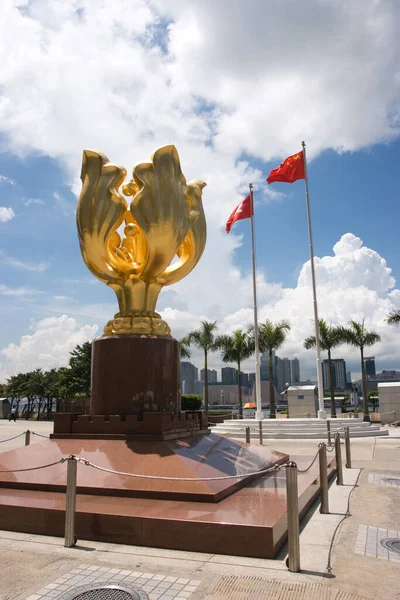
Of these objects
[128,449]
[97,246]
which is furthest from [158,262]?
Result: [128,449]

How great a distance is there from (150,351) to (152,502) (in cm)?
356

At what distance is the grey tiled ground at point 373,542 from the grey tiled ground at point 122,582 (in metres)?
1.99

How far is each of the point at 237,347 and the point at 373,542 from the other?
96.9 ft

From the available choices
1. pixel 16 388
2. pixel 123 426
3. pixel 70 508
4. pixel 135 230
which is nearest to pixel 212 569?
pixel 70 508

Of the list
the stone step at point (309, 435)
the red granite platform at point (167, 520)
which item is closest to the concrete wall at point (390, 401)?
the stone step at point (309, 435)

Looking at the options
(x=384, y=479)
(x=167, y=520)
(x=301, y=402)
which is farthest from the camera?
(x=301, y=402)

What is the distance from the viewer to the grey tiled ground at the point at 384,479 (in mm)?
8945

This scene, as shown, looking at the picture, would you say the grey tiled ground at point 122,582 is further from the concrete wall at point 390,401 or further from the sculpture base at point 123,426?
the concrete wall at point 390,401

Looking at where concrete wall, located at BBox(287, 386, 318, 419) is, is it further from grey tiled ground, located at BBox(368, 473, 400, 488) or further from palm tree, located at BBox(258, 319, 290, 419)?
grey tiled ground, located at BBox(368, 473, 400, 488)

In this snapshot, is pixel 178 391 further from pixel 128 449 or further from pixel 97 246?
pixel 97 246

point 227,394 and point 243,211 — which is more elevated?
point 243,211

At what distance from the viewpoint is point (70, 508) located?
516 cm

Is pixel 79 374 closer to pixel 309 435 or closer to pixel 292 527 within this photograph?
pixel 309 435

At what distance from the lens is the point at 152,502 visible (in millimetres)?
5898
